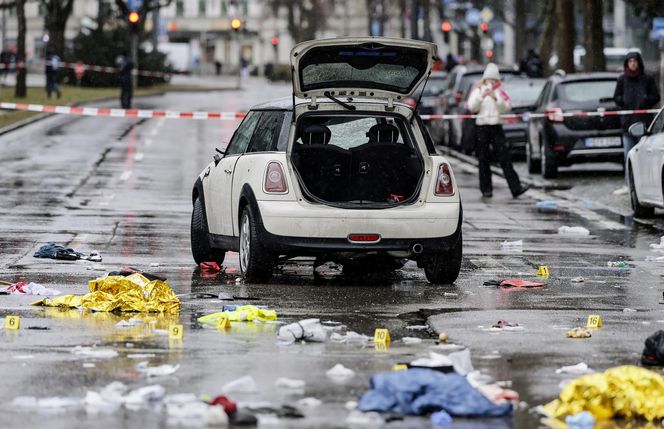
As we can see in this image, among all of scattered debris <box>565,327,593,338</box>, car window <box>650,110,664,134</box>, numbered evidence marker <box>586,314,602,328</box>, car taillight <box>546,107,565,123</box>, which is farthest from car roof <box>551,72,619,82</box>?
scattered debris <box>565,327,593,338</box>

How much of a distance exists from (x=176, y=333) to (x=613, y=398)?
123 inches

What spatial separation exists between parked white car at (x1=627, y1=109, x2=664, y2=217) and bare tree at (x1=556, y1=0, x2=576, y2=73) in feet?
66.4

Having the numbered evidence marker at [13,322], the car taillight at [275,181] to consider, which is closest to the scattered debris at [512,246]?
the car taillight at [275,181]

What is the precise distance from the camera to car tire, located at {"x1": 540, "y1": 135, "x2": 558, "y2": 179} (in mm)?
26328

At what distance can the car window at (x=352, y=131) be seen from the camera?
1305 cm

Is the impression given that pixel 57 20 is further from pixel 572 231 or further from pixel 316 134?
pixel 316 134

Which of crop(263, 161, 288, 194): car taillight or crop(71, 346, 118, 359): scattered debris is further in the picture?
crop(263, 161, 288, 194): car taillight

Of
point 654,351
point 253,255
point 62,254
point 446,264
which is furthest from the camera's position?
point 62,254

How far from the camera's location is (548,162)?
2653cm

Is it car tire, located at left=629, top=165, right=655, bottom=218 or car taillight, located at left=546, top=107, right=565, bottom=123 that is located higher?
car taillight, located at left=546, top=107, right=565, bottom=123

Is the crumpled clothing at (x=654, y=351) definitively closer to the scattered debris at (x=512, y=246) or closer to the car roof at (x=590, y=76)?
A: the scattered debris at (x=512, y=246)

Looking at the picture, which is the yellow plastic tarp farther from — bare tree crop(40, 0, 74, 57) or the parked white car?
bare tree crop(40, 0, 74, 57)

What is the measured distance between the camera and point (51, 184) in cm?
2433

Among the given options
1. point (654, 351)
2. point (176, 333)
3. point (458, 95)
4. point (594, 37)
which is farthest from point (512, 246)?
point (594, 37)
